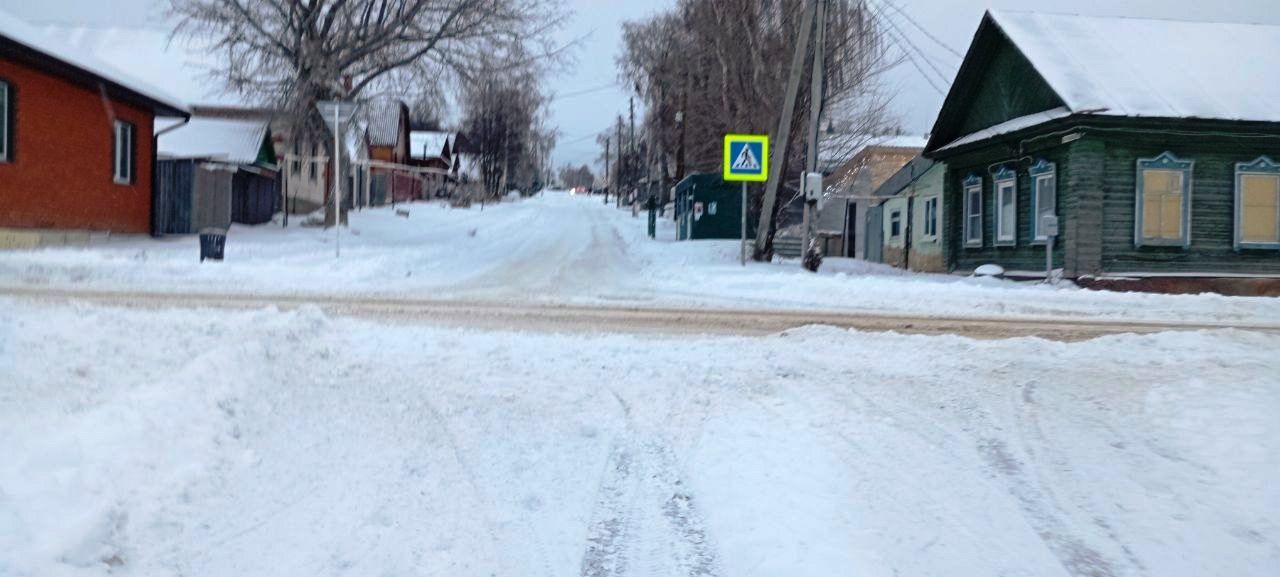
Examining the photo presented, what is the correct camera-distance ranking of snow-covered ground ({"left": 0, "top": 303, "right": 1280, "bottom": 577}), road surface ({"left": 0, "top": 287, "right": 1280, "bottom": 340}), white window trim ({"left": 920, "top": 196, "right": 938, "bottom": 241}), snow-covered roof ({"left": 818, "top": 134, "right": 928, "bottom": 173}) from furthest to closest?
1. snow-covered roof ({"left": 818, "top": 134, "right": 928, "bottom": 173})
2. white window trim ({"left": 920, "top": 196, "right": 938, "bottom": 241})
3. road surface ({"left": 0, "top": 287, "right": 1280, "bottom": 340})
4. snow-covered ground ({"left": 0, "top": 303, "right": 1280, "bottom": 577})

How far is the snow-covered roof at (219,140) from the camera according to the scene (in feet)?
104

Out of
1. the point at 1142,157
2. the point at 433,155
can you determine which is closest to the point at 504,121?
the point at 433,155

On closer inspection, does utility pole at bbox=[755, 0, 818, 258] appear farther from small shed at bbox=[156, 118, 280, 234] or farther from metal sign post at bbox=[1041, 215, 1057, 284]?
small shed at bbox=[156, 118, 280, 234]

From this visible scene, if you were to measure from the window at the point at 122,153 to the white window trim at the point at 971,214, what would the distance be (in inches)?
807

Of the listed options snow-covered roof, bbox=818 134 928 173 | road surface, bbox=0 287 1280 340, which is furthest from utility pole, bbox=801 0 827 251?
snow-covered roof, bbox=818 134 928 173

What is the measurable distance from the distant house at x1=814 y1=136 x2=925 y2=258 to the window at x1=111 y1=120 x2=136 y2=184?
1911 centimetres

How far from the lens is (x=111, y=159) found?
24.3 metres

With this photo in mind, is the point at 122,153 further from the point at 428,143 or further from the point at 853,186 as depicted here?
the point at 428,143

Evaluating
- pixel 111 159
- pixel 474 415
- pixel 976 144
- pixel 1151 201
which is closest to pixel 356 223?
pixel 111 159

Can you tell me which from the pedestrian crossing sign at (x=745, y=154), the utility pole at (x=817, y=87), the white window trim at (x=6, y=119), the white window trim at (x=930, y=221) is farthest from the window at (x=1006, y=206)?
→ the white window trim at (x=6, y=119)

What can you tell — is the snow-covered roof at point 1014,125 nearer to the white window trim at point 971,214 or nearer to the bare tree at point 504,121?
the white window trim at point 971,214

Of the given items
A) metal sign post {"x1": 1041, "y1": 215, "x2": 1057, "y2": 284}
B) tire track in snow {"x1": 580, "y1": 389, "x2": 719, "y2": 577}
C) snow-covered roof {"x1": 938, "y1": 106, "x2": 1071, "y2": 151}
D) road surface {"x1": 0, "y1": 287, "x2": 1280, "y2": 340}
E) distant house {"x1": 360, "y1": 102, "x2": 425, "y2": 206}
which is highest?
distant house {"x1": 360, "y1": 102, "x2": 425, "y2": 206}

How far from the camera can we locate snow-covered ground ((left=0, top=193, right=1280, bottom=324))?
15.2 meters

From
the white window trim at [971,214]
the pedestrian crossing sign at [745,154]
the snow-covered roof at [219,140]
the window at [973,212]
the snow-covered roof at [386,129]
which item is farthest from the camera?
the snow-covered roof at [386,129]
